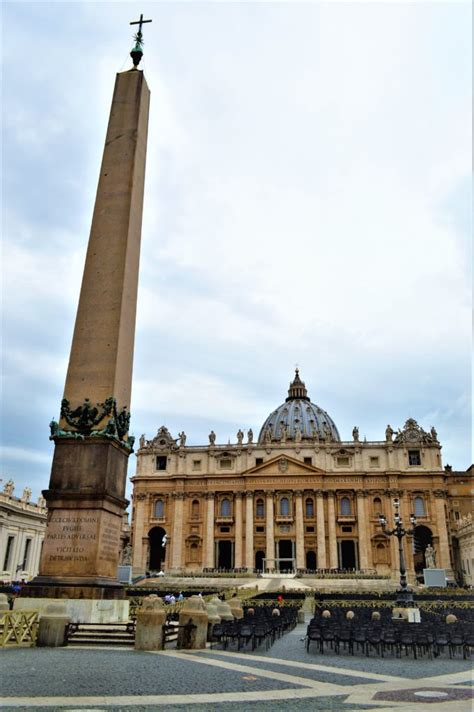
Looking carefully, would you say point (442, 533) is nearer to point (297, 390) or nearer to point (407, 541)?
point (407, 541)

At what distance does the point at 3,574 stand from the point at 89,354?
146 ft

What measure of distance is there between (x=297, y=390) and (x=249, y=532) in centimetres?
5154

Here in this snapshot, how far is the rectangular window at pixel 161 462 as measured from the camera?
287 feet

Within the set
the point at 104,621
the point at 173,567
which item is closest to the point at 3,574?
the point at 173,567

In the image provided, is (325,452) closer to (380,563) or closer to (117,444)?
(380,563)

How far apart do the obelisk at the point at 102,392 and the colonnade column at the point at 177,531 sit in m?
68.3

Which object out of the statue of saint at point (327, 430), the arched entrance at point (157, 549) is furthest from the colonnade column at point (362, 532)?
the statue of saint at point (327, 430)

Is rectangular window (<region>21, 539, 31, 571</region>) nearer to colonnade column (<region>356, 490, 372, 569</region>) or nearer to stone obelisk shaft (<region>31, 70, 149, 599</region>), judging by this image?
colonnade column (<region>356, 490, 372, 569</region>)

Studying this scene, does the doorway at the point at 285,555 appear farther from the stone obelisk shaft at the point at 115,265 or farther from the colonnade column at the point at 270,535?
the stone obelisk shaft at the point at 115,265

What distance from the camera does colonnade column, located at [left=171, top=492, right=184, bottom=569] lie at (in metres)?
80.6

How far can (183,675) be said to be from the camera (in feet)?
32.1

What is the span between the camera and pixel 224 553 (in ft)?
274

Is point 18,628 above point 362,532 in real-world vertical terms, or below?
below

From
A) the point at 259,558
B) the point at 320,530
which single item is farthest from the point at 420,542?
the point at 259,558
